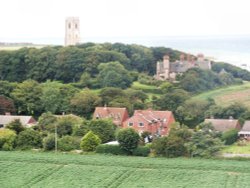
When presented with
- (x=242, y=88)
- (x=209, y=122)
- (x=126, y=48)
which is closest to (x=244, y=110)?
(x=209, y=122)

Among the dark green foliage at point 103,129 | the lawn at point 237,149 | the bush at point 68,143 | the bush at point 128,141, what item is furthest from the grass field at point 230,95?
the bush at point 68,143

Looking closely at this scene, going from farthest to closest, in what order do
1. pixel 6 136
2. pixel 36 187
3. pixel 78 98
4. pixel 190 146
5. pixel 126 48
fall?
pixel 126 48, pixel 78 98, pixel 6 136, pixel 190 146, pixel 36 187

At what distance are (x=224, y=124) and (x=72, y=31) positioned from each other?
38987 millimetres

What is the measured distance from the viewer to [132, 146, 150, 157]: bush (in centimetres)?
2855

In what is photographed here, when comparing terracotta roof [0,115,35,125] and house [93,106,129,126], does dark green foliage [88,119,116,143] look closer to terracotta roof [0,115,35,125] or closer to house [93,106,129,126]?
house [93,106,129,126]

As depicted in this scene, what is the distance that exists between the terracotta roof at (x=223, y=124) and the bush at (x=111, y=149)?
7.73 meters

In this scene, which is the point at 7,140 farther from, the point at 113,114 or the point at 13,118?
the point at 113,114

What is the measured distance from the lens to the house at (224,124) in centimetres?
3469

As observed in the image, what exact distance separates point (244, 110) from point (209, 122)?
455 cm

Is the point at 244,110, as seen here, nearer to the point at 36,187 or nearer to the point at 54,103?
the point at 54,103

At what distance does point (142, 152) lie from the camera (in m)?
28.6

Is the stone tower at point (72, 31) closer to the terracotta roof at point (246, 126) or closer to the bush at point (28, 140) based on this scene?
the terracotta roof at point (246, 126)

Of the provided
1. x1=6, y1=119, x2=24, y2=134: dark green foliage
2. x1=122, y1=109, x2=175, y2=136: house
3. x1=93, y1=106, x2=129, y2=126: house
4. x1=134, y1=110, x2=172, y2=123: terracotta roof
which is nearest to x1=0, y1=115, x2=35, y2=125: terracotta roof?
x1=6, y1=119, x2=24, y2=134: dark green foliage

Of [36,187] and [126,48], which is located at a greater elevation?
[126,48]
